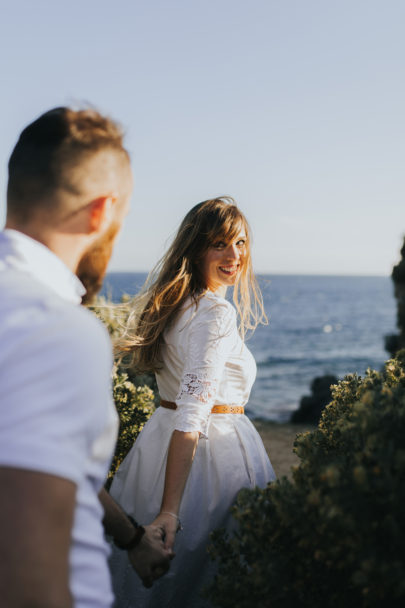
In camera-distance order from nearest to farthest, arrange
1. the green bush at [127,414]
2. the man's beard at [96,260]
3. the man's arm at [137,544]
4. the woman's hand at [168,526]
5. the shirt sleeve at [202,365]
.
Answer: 1. the man's beard at [96,260]
2. the man's arm at [137,544]
3. the woman's hand at [168,526]
4. the shirt sleeve at [202,365]
5. the green bush at [127,414]

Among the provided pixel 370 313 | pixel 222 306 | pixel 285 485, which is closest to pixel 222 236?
pixel 222 306

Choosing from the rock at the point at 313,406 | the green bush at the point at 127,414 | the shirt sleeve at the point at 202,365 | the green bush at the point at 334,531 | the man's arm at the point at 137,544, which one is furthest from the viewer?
the rock at the point at 313,406

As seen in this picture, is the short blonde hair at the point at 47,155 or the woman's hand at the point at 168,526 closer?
the short blonde hair at the point at 47,155

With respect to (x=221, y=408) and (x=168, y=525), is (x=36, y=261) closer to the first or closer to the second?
(x=168, y=525)

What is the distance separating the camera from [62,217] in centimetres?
145

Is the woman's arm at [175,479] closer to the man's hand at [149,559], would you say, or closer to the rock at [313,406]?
the man's hand at [149,559]

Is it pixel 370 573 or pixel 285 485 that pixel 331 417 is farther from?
pixel 370 573

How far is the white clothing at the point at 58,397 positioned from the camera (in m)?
1.00

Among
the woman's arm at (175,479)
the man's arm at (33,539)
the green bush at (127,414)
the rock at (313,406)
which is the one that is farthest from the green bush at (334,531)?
the rock at (313,406)

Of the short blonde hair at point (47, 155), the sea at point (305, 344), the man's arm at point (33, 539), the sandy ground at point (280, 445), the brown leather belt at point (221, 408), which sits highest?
the short blonde hair at point (47, 155)

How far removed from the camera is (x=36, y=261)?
4.42ft

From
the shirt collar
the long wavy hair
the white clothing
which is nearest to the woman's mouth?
the long wavy hair

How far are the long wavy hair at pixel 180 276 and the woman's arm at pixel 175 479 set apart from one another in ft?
2.35

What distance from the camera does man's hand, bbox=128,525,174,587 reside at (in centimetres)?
211
